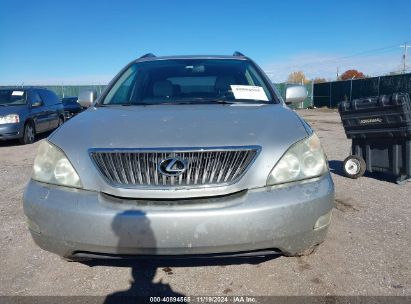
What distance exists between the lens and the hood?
2.11 meters

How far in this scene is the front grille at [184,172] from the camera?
205cm

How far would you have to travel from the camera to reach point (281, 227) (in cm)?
203

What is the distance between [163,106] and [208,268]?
135cm

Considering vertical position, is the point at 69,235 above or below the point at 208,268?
above

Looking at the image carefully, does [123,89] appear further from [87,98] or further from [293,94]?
[293,94]

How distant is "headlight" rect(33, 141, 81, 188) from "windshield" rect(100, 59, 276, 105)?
41.1 inches

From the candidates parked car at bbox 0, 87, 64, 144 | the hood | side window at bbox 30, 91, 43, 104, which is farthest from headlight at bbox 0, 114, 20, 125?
the hood

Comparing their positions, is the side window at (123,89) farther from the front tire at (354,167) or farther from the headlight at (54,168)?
the front tire at (354,167)

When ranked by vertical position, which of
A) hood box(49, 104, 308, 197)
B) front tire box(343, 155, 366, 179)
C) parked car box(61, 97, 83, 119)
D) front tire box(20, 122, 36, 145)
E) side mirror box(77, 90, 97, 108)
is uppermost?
parked car box(61, 97, 83, 119)

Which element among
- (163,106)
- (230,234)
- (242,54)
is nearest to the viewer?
(230,234)

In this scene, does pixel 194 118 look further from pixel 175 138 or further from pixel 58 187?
pixel 58 187

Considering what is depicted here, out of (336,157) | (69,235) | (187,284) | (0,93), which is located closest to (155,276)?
(187,284)

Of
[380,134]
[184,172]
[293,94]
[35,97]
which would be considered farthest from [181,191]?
[35,97]

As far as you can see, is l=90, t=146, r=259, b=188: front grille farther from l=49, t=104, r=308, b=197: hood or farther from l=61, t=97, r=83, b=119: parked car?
l=61, t=97, r=83, b=119: parked car
